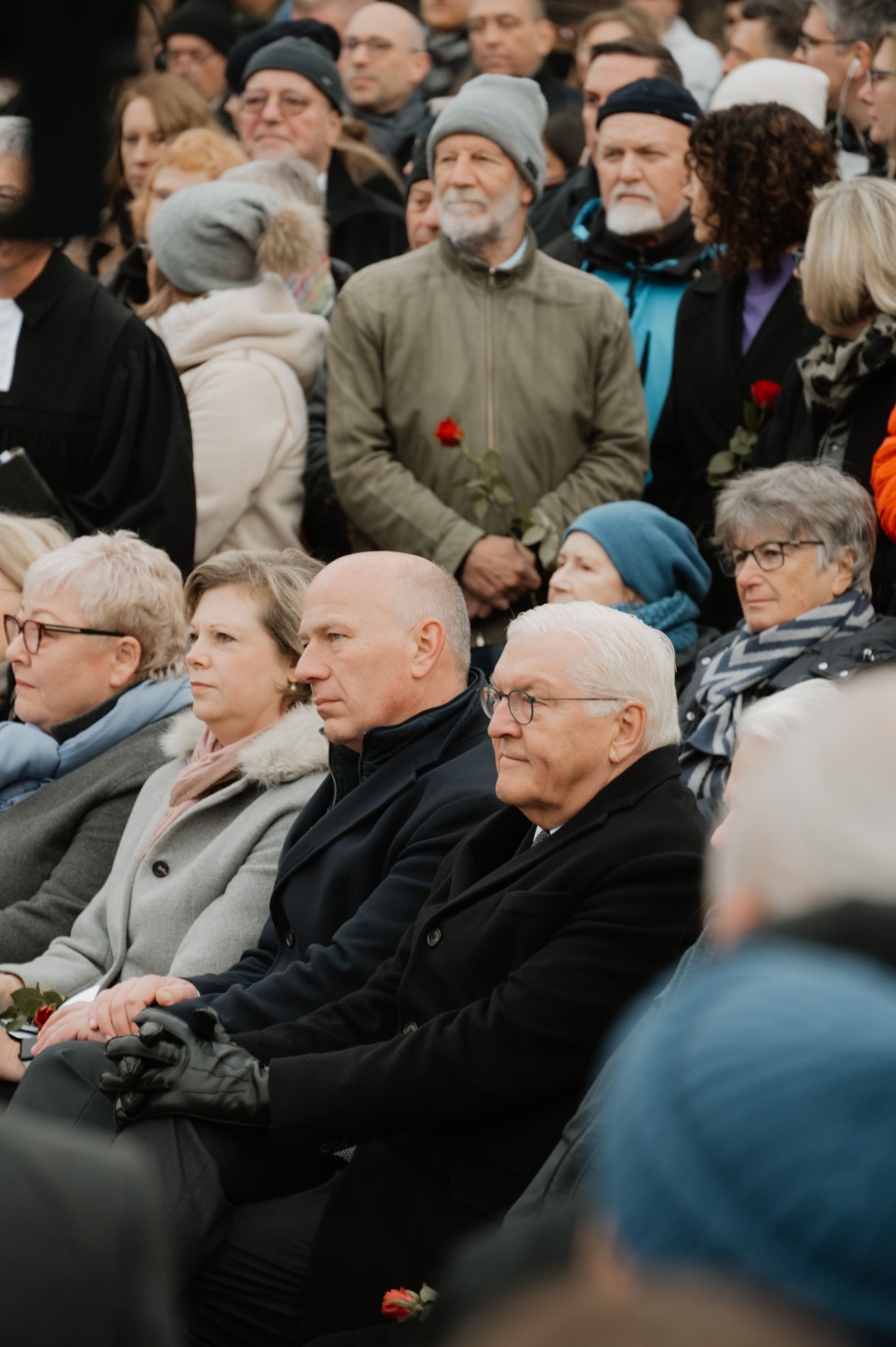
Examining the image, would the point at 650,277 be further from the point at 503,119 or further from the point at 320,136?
the point at 320,136

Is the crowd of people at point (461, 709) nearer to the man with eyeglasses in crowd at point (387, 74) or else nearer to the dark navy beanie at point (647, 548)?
the dark navy beanie at point (647, 548)

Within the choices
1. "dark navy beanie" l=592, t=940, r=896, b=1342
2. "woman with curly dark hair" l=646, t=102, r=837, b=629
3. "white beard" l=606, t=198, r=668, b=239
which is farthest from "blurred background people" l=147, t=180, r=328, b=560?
"dark navy beanie" l=592, t=940, r=896, b=1342

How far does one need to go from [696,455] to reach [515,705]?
278 centimetres

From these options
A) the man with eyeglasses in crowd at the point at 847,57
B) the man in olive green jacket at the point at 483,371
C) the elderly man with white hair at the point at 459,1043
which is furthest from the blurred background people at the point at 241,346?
the elderly man with white hair at the point at 459,1043

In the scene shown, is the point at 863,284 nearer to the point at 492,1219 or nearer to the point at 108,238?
the point at 492,1219

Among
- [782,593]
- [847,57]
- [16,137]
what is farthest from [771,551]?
[16,137]

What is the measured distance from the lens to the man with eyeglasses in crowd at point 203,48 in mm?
9779

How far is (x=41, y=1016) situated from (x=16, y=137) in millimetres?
3172

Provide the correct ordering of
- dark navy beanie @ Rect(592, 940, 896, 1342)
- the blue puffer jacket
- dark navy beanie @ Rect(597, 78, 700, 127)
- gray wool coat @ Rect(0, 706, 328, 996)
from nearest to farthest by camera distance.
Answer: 1. dark navy beanie @ Rect(592, 940, 896, 1342)
2. gray wool coat @ Rect(0, 706, 328, 996)
3. the blue puffer jacket
4. dark navy beanie @ Rect(597, 78, 700, 127)

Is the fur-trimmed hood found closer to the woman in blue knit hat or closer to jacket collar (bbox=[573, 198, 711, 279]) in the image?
the woman in blue knit hat

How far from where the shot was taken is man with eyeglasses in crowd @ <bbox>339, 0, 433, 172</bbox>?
907 cm

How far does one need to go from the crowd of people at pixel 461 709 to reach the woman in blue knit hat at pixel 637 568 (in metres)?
0.02

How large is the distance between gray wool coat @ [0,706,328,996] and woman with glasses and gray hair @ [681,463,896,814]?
110cm

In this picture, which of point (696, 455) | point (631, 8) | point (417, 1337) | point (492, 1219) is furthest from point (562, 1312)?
point (631, 8)
